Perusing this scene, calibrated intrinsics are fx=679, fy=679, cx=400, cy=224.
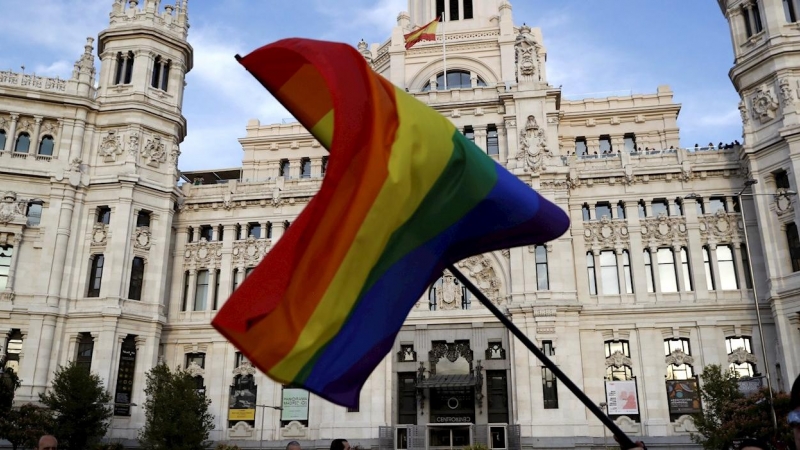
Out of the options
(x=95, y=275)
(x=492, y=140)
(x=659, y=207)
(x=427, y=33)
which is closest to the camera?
(x=95, y=275)

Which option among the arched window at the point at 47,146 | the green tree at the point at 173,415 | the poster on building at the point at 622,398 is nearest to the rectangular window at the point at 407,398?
the poster on building at the point at 622,398

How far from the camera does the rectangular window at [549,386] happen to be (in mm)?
42494

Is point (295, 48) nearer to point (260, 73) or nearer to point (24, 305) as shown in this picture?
point (260, 73)

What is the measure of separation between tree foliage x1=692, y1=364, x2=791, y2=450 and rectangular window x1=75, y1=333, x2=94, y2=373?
36834 millimetres

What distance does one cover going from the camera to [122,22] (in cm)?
5094

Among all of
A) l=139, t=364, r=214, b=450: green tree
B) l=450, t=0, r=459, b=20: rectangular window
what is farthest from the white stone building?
l=450, t=0, r=459, b=20: rectangular window

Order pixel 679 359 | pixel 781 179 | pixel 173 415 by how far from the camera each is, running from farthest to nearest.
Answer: pixel 679 359, pixel 781 179, pixel 173 415

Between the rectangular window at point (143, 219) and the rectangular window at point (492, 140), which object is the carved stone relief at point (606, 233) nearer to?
the rectangular window at point (492, 140)

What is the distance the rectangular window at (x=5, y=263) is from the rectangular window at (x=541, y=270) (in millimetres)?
35088

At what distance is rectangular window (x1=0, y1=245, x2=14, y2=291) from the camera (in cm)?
4481

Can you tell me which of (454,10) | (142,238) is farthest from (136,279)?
(454,10)

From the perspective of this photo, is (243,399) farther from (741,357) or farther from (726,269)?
(726,269)

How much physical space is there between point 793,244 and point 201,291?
132 ft

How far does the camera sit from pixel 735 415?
3153 centimetres
